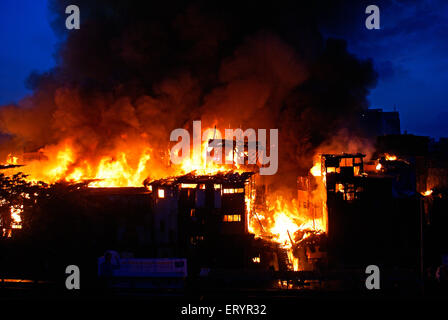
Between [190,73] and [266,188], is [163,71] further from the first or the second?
[266,188]

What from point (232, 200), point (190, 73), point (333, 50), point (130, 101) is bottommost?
point (232, 200)

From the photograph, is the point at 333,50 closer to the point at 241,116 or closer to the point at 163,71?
the point at 241,116

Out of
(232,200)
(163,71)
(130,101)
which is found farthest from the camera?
(163,71)

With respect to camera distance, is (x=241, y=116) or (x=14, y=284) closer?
(x=14, y=284)

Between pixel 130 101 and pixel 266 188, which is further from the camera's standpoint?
pixel 266 188

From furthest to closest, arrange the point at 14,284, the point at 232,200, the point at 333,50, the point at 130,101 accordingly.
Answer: the point at 333,50
the point at 130,101
the point at 232,200
the point at 14,284

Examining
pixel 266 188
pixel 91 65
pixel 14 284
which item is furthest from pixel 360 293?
pixel 91 65

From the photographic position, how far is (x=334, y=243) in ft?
83.6

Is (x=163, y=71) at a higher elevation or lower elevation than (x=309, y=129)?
higher

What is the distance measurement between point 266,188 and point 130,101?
1739 centimetres

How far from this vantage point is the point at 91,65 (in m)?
37.3

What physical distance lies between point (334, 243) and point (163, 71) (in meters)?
24.1
